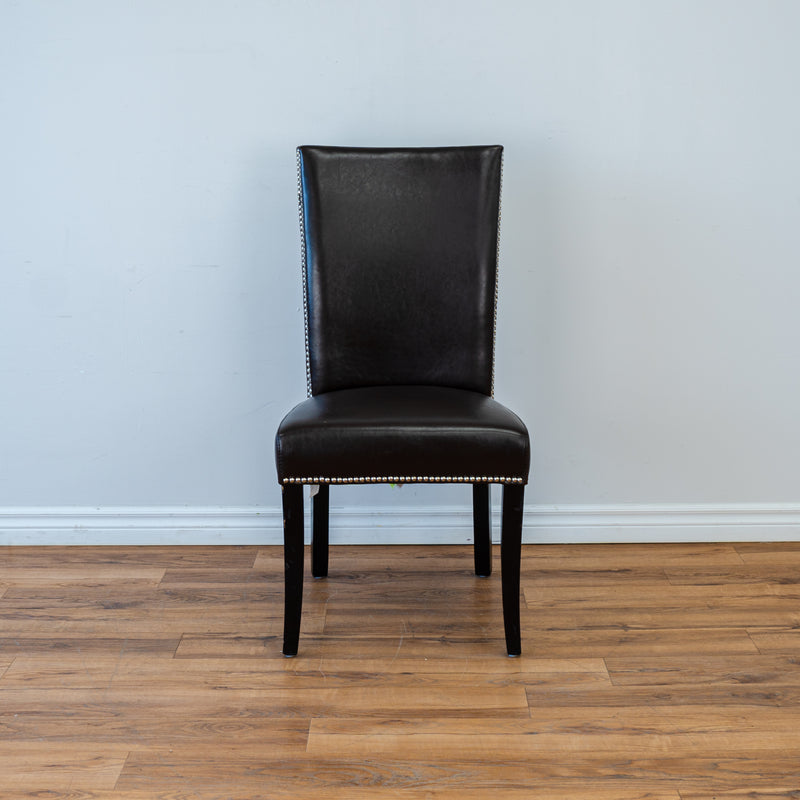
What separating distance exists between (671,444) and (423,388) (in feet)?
2.56

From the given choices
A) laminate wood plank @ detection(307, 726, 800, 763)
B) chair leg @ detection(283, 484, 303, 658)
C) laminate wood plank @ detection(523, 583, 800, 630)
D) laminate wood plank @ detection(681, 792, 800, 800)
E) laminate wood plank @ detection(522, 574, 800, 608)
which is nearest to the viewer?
laminate wood plank @ detection(681, 792, 800, 800)

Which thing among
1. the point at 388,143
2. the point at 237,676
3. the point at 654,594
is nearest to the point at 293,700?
the point at 237,676

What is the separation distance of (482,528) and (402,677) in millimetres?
505

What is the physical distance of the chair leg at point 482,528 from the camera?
2154 mm

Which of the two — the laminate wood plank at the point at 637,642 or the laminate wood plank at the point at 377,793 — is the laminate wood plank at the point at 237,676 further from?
the laminate wood plank at the point at 377,793

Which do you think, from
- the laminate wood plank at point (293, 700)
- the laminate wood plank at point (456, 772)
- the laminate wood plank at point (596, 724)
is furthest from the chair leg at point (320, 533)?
the laminate wood plank at point (456, 772)

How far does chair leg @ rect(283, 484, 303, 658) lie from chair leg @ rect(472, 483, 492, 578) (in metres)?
0.52

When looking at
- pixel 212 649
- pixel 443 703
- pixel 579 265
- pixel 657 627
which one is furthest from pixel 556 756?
pixel 579 265

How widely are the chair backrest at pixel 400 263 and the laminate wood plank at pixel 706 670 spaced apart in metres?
0.69

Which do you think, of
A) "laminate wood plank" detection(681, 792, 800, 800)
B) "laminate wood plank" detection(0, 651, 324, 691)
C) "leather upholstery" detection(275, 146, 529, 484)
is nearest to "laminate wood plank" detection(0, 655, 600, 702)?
"laminate wood plank" detection(0, 651, 324, 691)

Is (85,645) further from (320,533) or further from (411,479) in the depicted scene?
(411,479)

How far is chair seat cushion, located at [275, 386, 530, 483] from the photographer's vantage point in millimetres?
1761

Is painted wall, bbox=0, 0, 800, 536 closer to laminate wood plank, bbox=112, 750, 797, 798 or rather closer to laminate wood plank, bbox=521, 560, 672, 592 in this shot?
laminate wood plank, bbox=521, 560, 672, 592

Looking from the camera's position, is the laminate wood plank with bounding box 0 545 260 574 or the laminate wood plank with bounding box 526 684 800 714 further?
the laminate wood plank with bounding box 0 545 260 574
